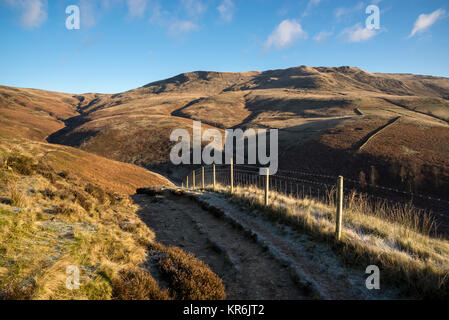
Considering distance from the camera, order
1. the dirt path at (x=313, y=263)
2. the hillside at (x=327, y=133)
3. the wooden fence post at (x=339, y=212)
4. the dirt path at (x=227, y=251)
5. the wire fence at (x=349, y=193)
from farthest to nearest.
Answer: the hillside at (x=327, y=133) < the wire fence at (x=349, y=193) < the wooden fence post at (x=339, y=212) < the dirt path at (x=227, y=251) < the dirt path at (x=313, y=263)

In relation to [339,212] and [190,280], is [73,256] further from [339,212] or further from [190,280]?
[339,212]

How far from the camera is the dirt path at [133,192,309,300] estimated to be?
18.3ft

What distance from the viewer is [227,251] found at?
7.66 m

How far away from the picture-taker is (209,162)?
46688 millimetres

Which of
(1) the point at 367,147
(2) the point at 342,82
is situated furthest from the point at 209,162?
(2) the point at 342,82

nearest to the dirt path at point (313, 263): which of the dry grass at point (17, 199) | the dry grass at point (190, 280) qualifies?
the dry grass at point (190, 280)

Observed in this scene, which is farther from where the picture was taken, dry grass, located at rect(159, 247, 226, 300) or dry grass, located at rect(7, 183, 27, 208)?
dry grass, located at rect(7, 183, 27, 208)

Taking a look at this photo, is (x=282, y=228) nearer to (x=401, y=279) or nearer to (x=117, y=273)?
(x=401, y=279)

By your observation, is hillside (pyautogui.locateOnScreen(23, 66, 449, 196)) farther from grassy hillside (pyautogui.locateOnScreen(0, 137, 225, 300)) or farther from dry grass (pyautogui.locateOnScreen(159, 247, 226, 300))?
grassy hillside (pyautogui.locateOnScreen(0, 137, 225, 300))

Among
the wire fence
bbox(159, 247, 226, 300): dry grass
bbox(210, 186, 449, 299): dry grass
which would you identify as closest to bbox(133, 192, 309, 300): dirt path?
bbox(159, 247, 226, 300): dry grass

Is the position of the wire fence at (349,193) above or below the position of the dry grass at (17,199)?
below

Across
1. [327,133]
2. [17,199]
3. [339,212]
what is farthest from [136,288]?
[327,133]

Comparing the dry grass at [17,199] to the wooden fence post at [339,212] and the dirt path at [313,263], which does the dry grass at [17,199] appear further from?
the wooden fence post at [339,212]

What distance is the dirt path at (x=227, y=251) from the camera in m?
5.57
